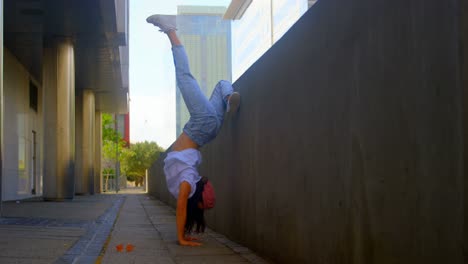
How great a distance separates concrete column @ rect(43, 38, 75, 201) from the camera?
18.4m

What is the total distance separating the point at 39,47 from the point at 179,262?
16.7 metres

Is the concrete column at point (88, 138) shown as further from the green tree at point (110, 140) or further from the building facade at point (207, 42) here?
the green tree at point (110, 140)

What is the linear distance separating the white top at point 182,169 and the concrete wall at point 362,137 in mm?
779

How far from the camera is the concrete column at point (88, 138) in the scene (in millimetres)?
28766

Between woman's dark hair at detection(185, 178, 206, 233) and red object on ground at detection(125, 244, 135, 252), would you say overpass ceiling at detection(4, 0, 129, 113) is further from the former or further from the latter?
red object on ground at detection(125, 244, 135, 252)

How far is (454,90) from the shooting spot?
7.41 feet

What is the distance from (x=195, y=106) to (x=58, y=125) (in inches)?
523

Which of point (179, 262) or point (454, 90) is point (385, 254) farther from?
point (179, 262)

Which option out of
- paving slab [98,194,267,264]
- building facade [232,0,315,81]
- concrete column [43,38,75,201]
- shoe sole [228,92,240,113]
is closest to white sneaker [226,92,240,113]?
shoe sole [228,92,240,113]

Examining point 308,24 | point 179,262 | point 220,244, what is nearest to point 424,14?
point 308,24

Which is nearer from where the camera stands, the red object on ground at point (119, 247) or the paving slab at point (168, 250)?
the paving slab at point (168, 250)

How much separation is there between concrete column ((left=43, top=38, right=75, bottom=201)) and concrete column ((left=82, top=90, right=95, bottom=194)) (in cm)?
1007

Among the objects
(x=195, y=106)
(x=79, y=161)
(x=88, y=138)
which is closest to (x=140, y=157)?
(x=79, y=161)

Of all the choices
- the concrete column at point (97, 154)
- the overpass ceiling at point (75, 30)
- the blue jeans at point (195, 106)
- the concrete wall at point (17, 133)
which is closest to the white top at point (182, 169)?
the blue jeans at point (195, 106)
